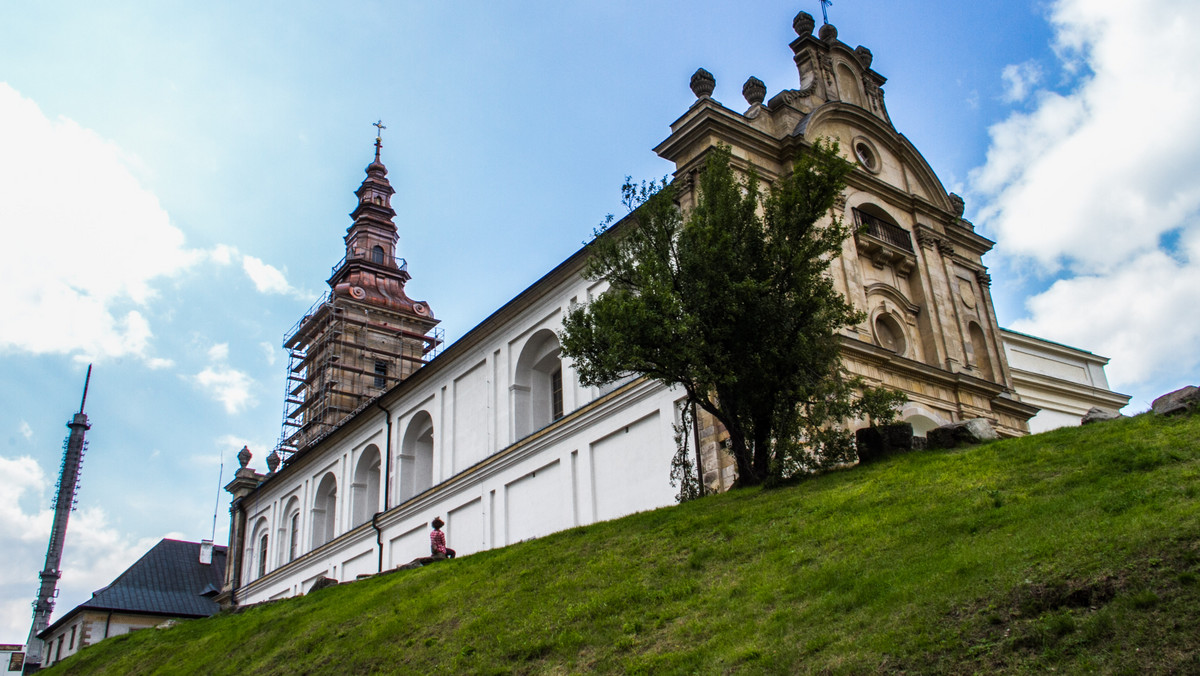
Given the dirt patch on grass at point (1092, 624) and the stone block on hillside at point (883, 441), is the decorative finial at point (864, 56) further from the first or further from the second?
the dirt patch on grass at point (1092, 624)

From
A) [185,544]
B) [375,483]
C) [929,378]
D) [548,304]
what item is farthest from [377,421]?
[185,544]

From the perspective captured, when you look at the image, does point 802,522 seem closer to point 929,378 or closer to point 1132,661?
point 1132,661

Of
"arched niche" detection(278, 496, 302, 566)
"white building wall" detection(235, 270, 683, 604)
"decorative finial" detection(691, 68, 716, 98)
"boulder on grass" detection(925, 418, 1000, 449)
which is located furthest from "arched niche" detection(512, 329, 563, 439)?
"arched niche" detection(278, 496, 302, 566)

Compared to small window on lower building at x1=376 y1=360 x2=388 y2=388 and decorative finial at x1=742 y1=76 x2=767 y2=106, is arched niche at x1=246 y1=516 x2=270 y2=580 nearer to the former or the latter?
small window on lower building at x1=376 y1=360 x2=388 y2=388

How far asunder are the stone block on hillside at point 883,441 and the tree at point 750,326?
40 centimetres

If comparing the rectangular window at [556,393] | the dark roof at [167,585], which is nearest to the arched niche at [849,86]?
the rectangular window at [556,393]

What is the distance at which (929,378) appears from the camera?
81.5ft

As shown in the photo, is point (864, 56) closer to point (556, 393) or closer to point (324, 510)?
point (556, 393)

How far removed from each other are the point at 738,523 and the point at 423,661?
455 centimetres

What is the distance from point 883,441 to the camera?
16.0 m

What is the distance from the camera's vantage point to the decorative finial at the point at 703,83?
24484 millimetres

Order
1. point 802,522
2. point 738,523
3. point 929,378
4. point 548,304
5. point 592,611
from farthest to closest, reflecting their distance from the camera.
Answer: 1. point 548,304
2. point 929,378
3. point 738,523
4. point 802,522
5. point 592,611

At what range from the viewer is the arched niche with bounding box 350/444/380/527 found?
3878 centimetres

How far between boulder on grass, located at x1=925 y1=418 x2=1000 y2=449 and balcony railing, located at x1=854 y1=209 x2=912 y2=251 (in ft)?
36.2
